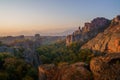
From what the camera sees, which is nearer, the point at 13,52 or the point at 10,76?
the point at 10,76

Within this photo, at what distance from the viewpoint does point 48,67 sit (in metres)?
32.5

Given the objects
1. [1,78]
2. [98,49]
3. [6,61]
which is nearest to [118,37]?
[98,49]

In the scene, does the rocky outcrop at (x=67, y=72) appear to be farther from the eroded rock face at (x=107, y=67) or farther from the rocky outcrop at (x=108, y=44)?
the rocky outcrop at (x=108, y=44)

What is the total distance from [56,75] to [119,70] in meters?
8.84

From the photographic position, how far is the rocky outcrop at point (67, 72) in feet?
89.3

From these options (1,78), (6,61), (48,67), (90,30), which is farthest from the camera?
(90,30)

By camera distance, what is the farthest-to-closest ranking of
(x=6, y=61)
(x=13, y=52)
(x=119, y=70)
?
1. (x=13, y=52)
2. (x=6, y=61)
3. (x=119, y=70)

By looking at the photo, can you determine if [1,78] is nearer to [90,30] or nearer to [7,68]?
[7,68]

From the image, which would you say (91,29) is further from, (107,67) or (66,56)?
(107,67)

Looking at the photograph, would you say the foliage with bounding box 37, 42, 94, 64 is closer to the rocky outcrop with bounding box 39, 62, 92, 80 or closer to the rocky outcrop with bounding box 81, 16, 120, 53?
the rocky outcrop with bounding box 81, 16, 120, 53

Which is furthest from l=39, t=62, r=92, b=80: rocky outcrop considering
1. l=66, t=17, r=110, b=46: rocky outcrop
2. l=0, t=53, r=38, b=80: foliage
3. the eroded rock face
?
l=66, t=17, r=110, b=46: rocky outcrop

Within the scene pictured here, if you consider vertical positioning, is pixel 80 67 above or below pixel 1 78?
above

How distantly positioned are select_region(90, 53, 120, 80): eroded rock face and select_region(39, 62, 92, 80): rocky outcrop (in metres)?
1.16

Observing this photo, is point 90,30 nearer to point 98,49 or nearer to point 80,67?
point 98,49
